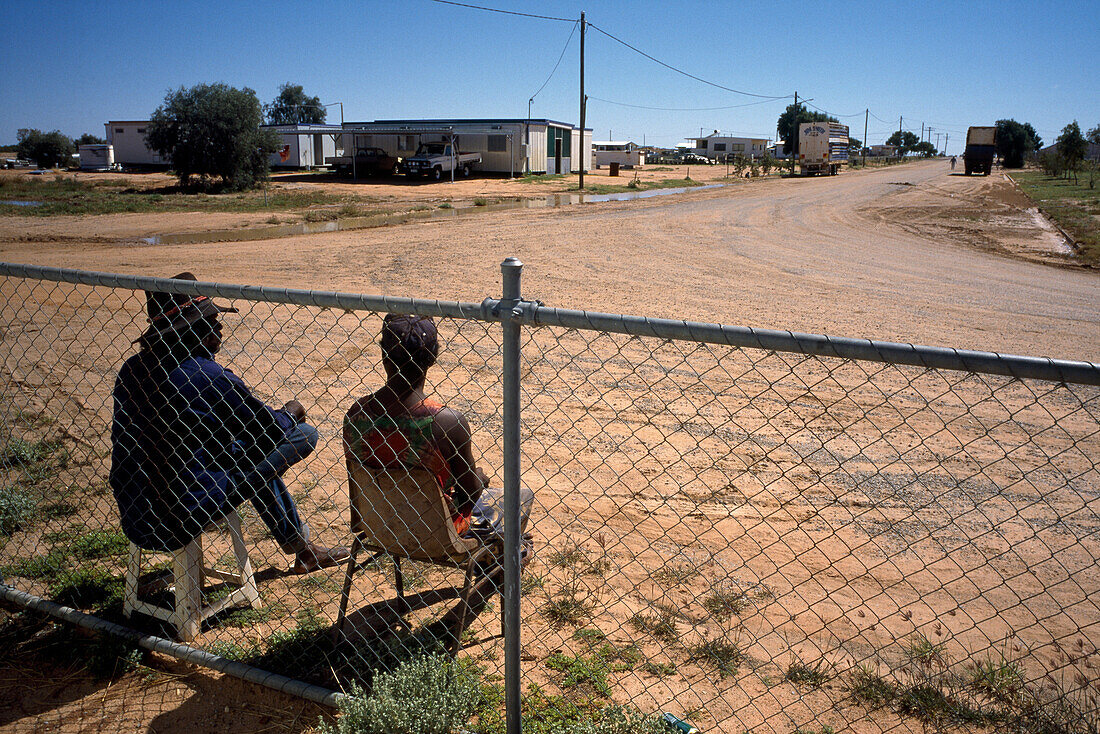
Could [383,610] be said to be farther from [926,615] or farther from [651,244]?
[651,244]

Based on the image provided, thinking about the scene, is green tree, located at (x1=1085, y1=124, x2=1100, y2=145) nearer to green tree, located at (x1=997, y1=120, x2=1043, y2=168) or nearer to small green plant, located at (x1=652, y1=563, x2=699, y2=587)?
green tree, located at (x1=997, y1=120, x2=1043, y2=168)

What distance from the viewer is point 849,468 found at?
552 cm

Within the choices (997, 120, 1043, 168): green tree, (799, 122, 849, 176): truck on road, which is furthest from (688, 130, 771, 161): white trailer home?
(799, 122, 849, 176): truck on road

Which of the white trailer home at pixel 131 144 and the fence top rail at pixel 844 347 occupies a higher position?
the white trailer home at pixel 131 144

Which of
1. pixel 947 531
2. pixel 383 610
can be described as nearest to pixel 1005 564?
pixel 947 531

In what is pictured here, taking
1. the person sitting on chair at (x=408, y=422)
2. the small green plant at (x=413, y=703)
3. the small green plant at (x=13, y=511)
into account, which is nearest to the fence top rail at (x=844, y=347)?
the person sitting on chair at (x=408, y=422)

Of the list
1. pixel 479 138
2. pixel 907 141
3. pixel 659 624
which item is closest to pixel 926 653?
pixel 659 624

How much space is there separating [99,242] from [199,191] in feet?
66.0

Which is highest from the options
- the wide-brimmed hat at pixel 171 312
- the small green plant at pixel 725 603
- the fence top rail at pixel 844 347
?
the fence top rail at pixel 844 347

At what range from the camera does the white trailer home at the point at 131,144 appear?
54906mm

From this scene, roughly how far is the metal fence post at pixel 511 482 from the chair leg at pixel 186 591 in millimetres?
1615

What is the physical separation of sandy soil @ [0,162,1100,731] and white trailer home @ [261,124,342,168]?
3805 cm

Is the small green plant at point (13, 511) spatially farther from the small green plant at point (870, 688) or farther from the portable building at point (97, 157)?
the portable building at point (97, 157)

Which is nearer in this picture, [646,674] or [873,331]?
[646,674]
